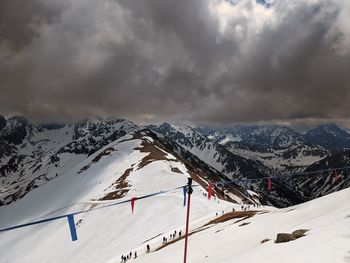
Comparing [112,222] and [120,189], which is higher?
[120,189]

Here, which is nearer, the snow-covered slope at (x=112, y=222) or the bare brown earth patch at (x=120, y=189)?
the snow-covered slope at (x=112, y=222)

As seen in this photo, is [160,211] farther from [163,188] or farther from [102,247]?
[163,188]

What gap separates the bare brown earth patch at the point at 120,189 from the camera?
5394 inches

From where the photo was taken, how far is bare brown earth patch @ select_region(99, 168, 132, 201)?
449 feet

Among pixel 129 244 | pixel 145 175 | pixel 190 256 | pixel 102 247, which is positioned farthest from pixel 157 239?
pixel 145 175

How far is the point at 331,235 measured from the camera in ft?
65.8

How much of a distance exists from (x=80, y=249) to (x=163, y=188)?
4738 centimetres

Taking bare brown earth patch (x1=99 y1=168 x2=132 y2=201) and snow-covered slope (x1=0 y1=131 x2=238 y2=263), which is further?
bare brown earth patch (x1=99 y1=168 x2=132 y2=201)

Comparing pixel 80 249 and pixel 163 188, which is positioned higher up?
pixel 163 188

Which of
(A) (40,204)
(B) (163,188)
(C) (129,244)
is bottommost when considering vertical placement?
(C) (129,244)

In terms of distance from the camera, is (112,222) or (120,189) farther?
(120,189)

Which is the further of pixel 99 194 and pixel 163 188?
pixel 99 194

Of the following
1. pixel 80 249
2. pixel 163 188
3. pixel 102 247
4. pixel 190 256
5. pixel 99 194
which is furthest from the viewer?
pixel 99 194

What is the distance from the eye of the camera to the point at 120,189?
14688 centimetres
